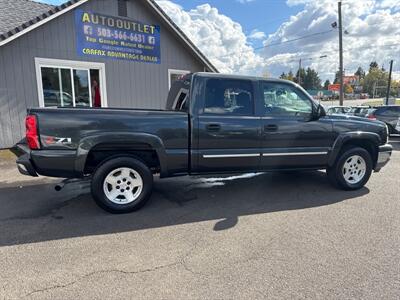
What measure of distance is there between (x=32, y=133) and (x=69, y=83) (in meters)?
7.02

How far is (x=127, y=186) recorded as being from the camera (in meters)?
4.44

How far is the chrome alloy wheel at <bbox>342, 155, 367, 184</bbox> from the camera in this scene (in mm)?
5488

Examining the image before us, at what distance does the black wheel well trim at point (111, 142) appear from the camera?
4.08 m

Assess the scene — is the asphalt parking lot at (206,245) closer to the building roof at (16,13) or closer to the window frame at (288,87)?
the window frame at (288,87)

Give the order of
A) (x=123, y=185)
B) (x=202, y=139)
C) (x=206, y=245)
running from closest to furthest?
(x=206, y=245), (x=123, y=185), (x=202, y=139)

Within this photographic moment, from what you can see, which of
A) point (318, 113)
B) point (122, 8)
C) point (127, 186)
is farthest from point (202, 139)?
point (122, 8)

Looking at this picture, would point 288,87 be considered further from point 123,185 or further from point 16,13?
point 16,13

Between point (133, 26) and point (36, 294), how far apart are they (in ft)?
35.2

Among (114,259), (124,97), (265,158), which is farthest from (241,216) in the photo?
(124,97)

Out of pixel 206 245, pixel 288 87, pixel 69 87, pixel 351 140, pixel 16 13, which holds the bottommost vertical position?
pixel 206 245

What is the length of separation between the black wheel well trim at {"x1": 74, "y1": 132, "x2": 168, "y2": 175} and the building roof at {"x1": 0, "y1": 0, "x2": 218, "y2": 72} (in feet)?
21.0

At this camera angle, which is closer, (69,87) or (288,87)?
(288,87)

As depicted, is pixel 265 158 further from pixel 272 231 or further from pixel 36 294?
pixel 36 294

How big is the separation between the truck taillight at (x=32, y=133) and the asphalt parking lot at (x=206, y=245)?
1056 mm
